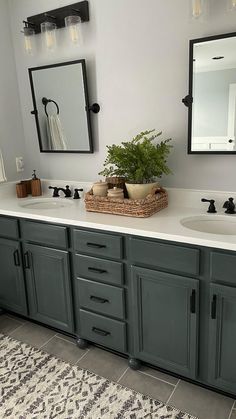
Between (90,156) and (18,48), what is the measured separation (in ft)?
3.41

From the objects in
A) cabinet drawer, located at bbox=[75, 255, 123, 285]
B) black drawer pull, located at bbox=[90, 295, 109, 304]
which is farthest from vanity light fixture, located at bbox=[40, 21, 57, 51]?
black drawer pull, located at bbox=[90, 295, 109, 304]

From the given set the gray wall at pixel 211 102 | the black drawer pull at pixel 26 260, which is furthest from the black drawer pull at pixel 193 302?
Answer: the black drawer pull at pixel 26 260

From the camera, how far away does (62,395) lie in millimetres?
1703

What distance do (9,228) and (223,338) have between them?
146 centimetres

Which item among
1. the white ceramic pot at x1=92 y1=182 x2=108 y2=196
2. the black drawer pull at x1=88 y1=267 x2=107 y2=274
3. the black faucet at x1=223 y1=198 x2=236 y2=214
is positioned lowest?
the black drawer pull at x1=88 y1=267 x2=107 y2=274

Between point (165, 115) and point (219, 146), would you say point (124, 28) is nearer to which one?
point (165, 115)

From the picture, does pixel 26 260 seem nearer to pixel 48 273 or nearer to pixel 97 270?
pixel 48 273

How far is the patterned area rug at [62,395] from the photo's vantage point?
159 cm

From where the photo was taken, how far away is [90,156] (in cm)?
236

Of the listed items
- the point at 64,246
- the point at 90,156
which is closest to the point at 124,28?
the point at 90,156

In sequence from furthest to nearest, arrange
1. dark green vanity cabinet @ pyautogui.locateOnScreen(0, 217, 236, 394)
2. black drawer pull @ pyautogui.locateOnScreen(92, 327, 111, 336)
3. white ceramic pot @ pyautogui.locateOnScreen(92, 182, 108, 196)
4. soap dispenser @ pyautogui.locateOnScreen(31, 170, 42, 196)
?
soap dispenser @ pyautogui.locateOnScreen(31, 170, 42, 196) → white ceramic pot @ pyautogui.locateOnScreen(92, 182, 108, 196) → black drawer pull @ pyautogui.locateOnScreen(92, 327, 111, 336) → dark green vanity cabinet @ pyautogui.locateOnScreen(0, 217, 236, 394)

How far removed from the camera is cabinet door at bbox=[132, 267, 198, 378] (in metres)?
1.57

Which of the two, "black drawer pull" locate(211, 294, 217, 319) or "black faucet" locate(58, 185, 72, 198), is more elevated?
"black faucet" locate(58, 185, 72, 198)

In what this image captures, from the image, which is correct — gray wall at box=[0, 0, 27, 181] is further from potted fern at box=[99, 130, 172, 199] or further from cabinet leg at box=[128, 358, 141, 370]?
cabinet leg at box=[128, 358, 141, 370]
